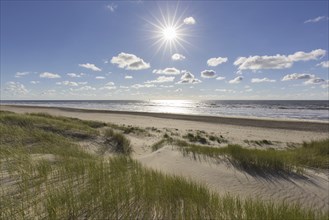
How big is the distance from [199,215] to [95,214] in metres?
1.40

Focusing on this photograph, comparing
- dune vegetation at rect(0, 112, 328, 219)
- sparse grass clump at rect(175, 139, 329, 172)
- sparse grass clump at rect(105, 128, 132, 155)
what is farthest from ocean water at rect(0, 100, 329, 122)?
dune vegetation at rect(0, 112, 328, 219)

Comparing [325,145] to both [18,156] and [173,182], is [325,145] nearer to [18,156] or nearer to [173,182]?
[173,182]

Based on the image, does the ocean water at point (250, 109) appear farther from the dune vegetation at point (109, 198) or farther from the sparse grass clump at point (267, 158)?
the dune vegetation at point (109, 198)

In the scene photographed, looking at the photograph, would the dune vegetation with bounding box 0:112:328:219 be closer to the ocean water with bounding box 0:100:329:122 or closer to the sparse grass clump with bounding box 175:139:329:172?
the sparse grass clump with bounding box 175:139:329:172

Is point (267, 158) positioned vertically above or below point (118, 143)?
above

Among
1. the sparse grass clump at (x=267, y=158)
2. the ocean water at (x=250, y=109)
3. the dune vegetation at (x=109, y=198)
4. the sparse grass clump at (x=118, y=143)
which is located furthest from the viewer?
the ocean water at (x=250, y=109)

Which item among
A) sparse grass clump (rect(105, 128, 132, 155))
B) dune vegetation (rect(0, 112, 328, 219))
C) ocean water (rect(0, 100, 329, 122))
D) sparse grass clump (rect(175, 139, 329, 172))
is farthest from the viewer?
ocean water (rect(0, 100, 329, 122))

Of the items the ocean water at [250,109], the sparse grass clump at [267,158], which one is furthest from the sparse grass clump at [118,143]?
the ocean water at [250,109]

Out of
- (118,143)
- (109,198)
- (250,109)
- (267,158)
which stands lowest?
(118,143)

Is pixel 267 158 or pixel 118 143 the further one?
pixel 118 143

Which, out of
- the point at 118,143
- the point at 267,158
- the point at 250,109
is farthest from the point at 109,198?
the point at 250,109

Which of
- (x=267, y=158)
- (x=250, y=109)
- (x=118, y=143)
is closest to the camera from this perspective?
(x=267, y=158)

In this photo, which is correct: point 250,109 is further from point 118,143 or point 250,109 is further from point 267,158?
point 267,158

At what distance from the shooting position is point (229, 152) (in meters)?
Answer: 8.78
